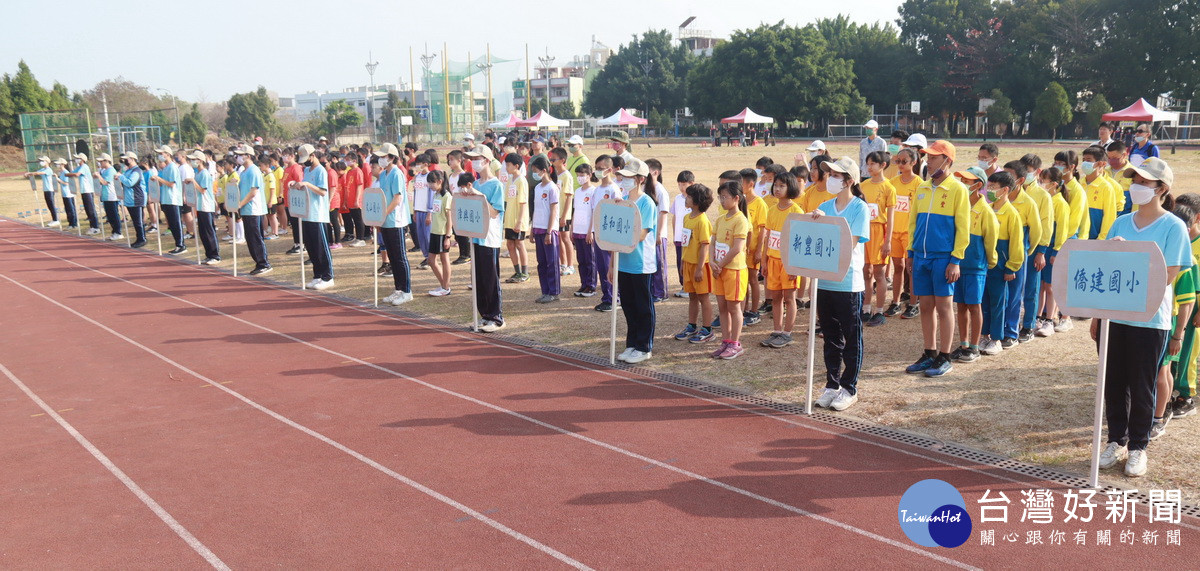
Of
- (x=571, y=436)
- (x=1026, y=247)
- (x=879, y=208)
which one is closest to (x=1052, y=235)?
(x=1026, y=247)

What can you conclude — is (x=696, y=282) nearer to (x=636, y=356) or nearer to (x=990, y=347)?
(x=636, y=356)

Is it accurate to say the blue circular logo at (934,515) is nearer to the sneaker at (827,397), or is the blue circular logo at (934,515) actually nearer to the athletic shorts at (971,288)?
the sneaker at (827,397)

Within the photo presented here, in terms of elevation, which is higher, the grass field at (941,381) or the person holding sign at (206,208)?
the person holding sign at (206,208)

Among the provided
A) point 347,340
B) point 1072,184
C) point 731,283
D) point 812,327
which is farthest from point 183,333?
point 1072,184

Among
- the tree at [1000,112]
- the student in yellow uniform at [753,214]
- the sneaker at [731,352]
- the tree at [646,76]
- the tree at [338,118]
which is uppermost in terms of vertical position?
the tree at [646,76]

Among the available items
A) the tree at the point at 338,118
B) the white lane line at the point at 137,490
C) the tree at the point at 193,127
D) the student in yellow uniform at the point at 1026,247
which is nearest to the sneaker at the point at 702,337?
the student in yellow uniform at the point at 1026,247

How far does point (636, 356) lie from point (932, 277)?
116 inches

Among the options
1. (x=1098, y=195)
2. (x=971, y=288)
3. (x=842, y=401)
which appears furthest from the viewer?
(x=1098, y=195)

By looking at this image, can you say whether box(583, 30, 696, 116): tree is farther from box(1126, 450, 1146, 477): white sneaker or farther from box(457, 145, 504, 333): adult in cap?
box(1126, 450, 1146, 477): white sneaker

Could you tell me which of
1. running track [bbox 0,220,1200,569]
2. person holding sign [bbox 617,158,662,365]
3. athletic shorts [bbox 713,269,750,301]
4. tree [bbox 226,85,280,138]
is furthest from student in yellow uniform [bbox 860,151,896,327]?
tree [bbox 226,85,280,138]

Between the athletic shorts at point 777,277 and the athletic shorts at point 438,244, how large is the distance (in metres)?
5.13

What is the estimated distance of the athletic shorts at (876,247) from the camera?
9.12m

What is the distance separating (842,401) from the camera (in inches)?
271

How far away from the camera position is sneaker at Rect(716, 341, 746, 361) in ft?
28.0
